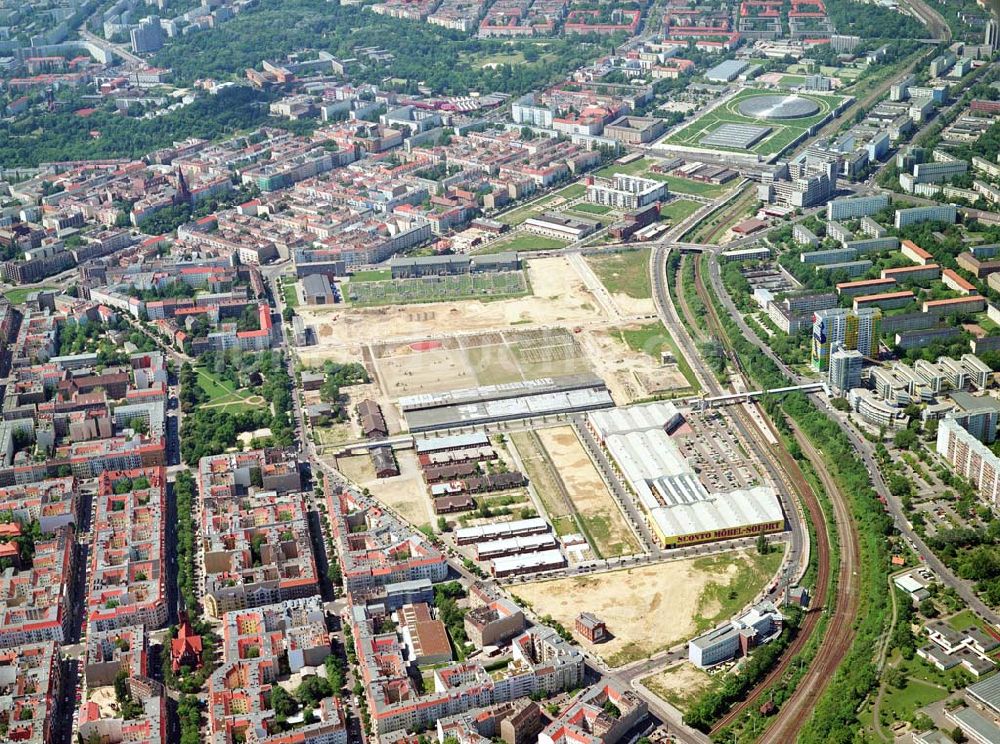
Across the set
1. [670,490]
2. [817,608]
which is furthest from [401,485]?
[817,608]

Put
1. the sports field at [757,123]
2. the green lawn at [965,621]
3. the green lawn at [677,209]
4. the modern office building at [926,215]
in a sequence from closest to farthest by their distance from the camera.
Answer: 1. the green lawn at [965,621]
2. the modern office building at [926,215]
3. the green lawn at [677,209]
4. the sports field at [757,123]

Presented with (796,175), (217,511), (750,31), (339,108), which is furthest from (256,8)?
(217,511)

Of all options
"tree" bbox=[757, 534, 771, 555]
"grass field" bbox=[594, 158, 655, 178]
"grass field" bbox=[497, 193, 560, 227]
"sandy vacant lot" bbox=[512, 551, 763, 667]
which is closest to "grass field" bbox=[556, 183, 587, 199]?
"grass field" bbox=[497, 193, 560, 227]

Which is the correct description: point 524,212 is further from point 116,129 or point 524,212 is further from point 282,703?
point 282,703

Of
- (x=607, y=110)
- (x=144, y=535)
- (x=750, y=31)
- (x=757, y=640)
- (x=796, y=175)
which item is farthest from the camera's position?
(x=750, y=31)

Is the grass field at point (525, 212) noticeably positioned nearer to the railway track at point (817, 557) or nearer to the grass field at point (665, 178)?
the grass field at point (665, 178)

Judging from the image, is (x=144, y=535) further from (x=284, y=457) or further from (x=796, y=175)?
(x=796, y=175)

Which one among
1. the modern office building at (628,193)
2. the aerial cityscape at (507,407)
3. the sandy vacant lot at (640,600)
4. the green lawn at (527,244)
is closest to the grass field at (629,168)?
the aerial cityscape at (507,407)
